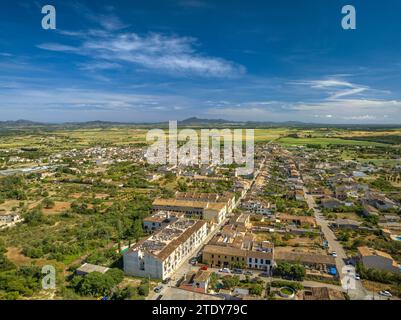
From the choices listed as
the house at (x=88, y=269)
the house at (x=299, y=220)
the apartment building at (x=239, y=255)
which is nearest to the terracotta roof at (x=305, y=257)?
the apartment building at (x=239, y=255)

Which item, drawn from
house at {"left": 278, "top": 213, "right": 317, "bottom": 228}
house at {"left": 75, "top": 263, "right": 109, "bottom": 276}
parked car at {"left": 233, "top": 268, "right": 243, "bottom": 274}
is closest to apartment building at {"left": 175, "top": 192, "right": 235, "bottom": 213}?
house at {"left": 278, "top": 213, "right": 317, "bottom": 228}

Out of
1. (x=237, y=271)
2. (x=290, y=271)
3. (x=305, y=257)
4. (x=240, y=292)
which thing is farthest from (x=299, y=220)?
(x=240, y=292)

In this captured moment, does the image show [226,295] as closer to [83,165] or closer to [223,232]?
[223,232]

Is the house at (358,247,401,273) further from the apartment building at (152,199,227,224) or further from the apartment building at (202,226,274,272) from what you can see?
the apartment building at (152,199,227,224)

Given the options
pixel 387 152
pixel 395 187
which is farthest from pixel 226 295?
pixel 387 152

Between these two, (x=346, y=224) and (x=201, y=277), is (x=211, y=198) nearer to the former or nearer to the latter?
(x=346, y=224)
